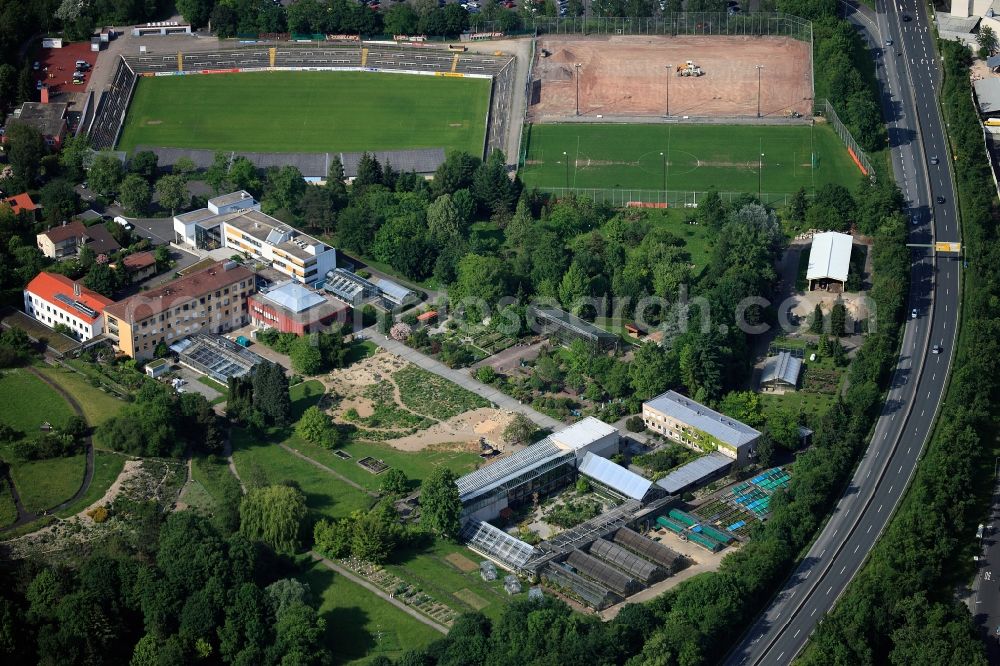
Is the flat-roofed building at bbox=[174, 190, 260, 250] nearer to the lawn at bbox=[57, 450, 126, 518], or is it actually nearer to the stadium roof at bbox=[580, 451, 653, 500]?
the lawn at bbox=[57, 450, 126, 518]

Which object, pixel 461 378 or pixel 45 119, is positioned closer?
pixel 461 378

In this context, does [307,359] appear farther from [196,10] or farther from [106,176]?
[196,10]

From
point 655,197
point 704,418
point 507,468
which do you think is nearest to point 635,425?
point 704,418

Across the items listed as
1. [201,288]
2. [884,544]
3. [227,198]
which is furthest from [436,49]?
[884,544]

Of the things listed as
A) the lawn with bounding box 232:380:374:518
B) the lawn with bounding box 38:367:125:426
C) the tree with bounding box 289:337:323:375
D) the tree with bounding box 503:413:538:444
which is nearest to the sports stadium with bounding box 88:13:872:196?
the tree with bounding box 289:337:323:375

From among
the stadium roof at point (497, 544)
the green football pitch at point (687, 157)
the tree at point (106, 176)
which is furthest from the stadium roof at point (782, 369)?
the tree at point (106, 176)

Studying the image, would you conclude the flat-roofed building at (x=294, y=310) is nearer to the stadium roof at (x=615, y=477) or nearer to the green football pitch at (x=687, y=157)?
the stadium roof at (x=615, y=477)

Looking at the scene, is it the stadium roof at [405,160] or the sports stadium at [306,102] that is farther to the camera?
the sports stadium at [306,102]
